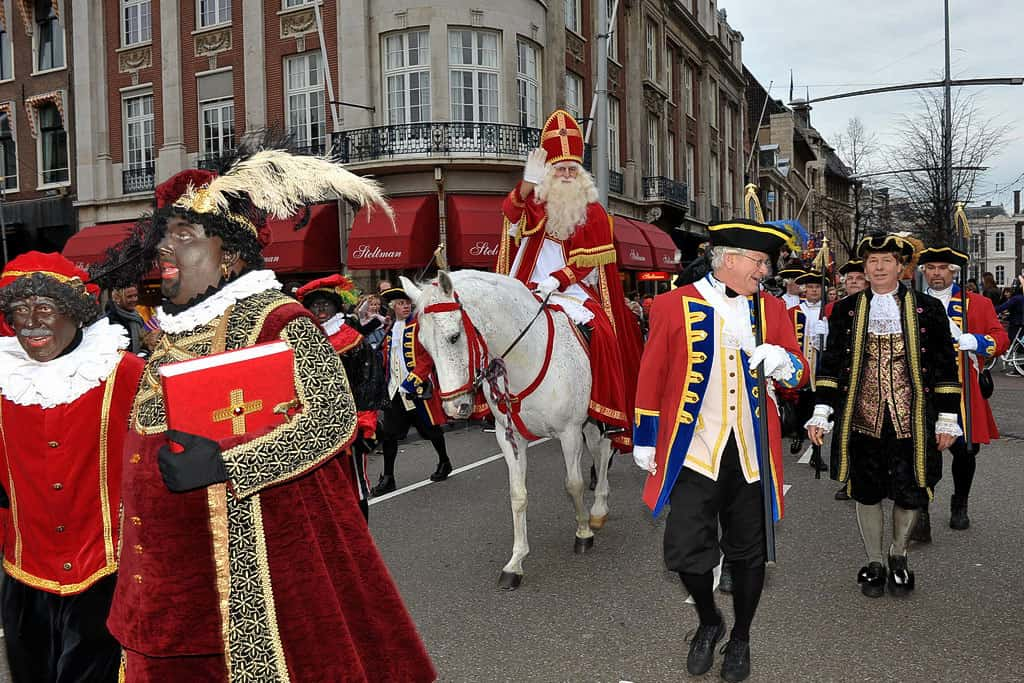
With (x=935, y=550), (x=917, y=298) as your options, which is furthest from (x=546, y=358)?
(x=935, y=550)

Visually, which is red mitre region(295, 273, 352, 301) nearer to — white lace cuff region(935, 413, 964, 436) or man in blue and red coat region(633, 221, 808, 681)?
man in blue and red coat region(633, 221, 808, 681)

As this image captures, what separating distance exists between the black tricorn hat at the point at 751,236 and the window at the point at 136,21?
24102 mm

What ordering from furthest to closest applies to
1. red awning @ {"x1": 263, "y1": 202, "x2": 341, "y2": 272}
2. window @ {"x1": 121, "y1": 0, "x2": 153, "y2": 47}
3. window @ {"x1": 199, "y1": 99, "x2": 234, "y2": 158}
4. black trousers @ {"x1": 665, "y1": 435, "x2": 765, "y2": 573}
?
window @ {"x1": 121, "y1": 0, "x2": 153, "y2": 47} < window @ {"x1": 199, "y1": 99, "x2": 234, "y2": 158} < red awning @ {"x1": 263, "y1": 202, "x2": 341, "y2": 272} < black trousers @ {"x1": 665, "y1": 435, "x2": 765, "y2": 573}

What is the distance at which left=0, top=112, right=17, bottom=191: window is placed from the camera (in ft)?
87.2

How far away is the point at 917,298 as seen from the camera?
475 cm

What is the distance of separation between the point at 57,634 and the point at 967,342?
Result: 5.31m

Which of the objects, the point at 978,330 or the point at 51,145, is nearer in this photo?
the point at 978,330

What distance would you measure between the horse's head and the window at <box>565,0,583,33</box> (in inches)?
802

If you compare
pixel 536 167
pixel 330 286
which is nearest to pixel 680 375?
pixel 330 286

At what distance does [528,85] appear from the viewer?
71.1ft

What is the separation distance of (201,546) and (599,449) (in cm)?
463

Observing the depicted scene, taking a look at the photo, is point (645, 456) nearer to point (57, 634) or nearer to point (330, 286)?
point (57, 634)

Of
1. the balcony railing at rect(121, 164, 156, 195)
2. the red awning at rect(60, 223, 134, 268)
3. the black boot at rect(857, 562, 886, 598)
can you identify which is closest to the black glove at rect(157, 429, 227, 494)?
the black boot at rect(857, 562, 886, 598)

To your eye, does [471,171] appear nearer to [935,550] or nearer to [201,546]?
[935,550]
